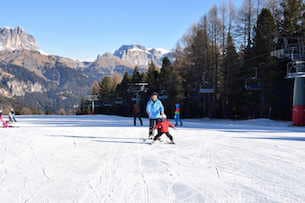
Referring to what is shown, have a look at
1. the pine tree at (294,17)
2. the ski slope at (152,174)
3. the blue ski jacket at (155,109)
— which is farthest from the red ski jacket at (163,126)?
the pine tree at (294,17)

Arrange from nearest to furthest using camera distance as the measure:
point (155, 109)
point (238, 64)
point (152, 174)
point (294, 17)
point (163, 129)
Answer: point (152, 174) → point (163, 129) → point (155, 109) → point (294, 17) → point (238, 64)

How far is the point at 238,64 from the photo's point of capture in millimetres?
42156

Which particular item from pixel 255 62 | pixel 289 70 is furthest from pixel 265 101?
pixel 289 70

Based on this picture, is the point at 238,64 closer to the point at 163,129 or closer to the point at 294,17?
the point at 294,17

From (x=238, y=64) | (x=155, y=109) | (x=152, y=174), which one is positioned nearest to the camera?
(x=152, y=174)

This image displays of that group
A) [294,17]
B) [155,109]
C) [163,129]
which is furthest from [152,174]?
[294,17]

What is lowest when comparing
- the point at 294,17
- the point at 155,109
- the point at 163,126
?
the point at 163,126

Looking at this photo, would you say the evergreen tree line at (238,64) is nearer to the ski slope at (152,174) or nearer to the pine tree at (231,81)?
the pine tree at (231,81)

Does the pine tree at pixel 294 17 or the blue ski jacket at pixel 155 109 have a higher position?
the pine tree at pixel 294 17

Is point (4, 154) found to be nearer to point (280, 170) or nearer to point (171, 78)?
point (280, 170)

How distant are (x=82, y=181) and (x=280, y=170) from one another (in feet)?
14.7

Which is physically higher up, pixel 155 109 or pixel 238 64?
pixel 238 64

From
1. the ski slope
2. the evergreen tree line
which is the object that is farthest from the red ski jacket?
the evergreen tree line

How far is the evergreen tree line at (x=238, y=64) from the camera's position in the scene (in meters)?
36.6
